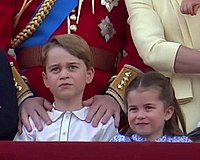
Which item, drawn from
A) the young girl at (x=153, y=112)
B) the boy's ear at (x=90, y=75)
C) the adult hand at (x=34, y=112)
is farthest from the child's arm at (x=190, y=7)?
the adult hand at (x=34, y=112)

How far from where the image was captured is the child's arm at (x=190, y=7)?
2215 millimetres

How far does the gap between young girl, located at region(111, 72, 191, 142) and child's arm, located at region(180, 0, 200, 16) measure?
17cm

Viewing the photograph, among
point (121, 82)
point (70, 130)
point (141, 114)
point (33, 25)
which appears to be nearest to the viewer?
point (141, 114)

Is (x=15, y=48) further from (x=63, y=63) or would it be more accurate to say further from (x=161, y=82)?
(x=161, y=82)

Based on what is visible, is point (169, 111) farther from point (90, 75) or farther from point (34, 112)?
point (34, 112)

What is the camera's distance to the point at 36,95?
241 cm

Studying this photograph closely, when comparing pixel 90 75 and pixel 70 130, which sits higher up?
pixel 90 75

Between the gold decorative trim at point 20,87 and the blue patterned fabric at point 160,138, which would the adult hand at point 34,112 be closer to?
the gold decorative trim at point 20,87

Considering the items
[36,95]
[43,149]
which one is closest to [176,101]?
[36,95]

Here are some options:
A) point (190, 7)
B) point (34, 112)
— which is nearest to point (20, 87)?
point (34, 112)

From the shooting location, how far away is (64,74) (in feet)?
7.27

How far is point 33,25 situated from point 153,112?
1.67ft

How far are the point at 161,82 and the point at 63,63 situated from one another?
0.25 m

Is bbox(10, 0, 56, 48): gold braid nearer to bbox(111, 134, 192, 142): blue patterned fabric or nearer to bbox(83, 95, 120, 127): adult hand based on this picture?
bbox(83, 95, 120, 127): adult hand
